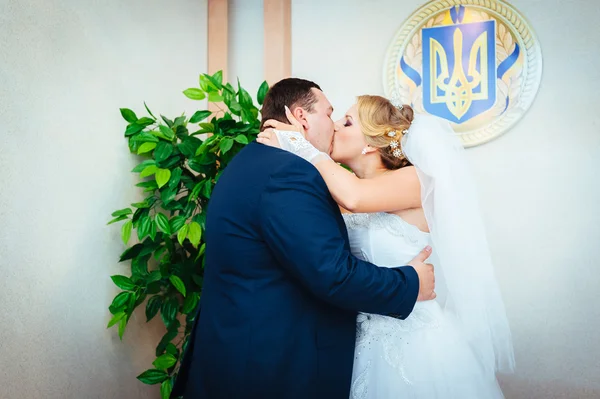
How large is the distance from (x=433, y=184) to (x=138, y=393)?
1.77 metres

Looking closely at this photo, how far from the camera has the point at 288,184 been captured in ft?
4.42

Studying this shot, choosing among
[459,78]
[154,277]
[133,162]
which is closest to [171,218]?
[154,277]

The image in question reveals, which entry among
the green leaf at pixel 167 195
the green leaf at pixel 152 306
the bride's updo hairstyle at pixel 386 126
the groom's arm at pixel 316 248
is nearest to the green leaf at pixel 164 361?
the green leaf at pixel 152 306

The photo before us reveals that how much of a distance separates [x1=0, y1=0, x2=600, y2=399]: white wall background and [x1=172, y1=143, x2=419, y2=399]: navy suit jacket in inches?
31.6

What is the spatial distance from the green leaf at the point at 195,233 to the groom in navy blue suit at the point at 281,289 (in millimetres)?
675

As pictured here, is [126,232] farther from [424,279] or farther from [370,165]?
[424,279]

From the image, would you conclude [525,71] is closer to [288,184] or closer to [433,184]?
[433,184]

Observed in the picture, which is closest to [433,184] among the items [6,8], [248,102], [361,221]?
[361,221]

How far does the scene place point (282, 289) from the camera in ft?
4.65

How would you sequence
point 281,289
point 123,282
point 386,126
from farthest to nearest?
point 123,282, point 386,126, point 281,289

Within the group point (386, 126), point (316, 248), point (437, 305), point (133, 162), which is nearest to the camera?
point (316, 248)

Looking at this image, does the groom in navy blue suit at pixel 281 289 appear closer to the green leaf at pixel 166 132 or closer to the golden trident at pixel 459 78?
the green leaf at pixel 166 132

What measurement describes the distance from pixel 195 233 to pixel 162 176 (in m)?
0.29

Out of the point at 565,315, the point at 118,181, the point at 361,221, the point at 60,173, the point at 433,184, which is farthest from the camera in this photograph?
the point at 565,315
